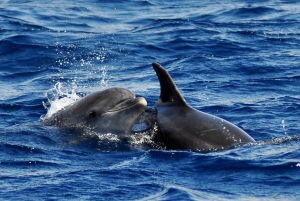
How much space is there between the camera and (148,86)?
1880 cm

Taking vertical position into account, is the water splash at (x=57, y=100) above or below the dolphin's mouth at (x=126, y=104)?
below

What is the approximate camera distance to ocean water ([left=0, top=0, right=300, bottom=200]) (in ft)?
34.9

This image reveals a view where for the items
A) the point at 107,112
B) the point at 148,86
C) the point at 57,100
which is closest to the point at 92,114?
the point at 107,112

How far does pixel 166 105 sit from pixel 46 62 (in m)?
9.43

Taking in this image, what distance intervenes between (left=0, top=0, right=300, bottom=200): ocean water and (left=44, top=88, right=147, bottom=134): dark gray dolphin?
0.97 ft

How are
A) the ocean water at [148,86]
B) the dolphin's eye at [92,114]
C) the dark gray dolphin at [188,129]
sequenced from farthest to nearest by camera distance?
the dolphin's eye at [92,114]
the dark gray dolphin at [188,129]
the ocean water at [148,86]

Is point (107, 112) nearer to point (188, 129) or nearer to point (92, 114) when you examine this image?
point (92, 114)

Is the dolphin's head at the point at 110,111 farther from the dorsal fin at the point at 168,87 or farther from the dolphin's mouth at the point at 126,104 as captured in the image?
the dorsal fin at the point at 168,87

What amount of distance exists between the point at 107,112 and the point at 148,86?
5.98 m

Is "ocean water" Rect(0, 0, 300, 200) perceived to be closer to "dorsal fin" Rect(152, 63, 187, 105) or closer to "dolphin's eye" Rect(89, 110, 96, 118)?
"dolphin's eye" Rect(89, 110, 96, 118)

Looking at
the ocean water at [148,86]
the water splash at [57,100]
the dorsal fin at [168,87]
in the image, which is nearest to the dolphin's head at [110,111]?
the ocean water at [148,86]

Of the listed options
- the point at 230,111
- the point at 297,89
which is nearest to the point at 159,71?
the point at 230,111

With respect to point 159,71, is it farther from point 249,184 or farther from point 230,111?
point 230,111

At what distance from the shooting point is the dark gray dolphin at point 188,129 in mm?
12078
